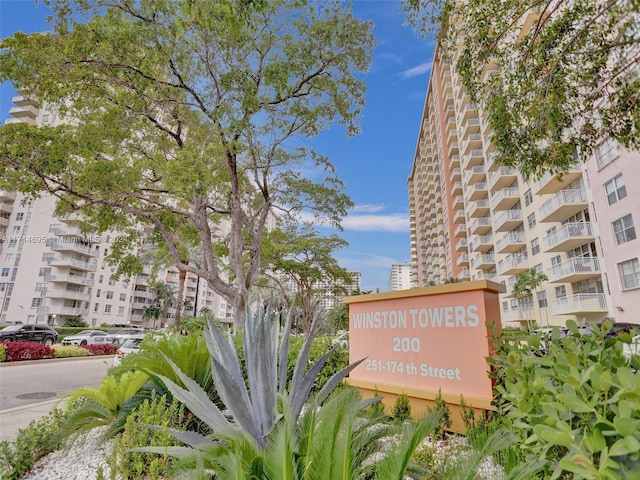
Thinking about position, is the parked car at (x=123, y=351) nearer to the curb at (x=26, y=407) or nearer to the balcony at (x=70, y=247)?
the curb at (x=26, y=407)

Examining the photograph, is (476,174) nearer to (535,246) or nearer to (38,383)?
(535,246)

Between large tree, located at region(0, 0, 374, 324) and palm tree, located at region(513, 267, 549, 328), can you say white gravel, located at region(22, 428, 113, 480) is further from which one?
palm tree, located at region(513, 267, 549, 328)

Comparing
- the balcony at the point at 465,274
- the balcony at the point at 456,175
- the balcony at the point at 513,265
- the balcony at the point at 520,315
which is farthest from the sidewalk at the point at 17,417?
the balcony at the point at 456,175

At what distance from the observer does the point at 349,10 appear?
36.8ft

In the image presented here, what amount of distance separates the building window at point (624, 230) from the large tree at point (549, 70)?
18.9m

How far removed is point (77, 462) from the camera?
3770mm

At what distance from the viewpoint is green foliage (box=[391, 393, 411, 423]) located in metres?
4.39

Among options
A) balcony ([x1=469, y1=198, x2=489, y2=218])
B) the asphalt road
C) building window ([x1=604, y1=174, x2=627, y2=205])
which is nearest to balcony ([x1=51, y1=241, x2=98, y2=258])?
the asphalt road

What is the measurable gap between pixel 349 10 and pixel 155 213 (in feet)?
33.3

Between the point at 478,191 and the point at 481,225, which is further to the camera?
the point at 478,191

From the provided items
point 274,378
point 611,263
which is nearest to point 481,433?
point 274,378

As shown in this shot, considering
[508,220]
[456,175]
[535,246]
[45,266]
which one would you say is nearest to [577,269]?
[535,246]

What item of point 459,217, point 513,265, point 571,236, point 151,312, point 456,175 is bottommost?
point 151,312

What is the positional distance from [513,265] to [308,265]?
69.7 ft
